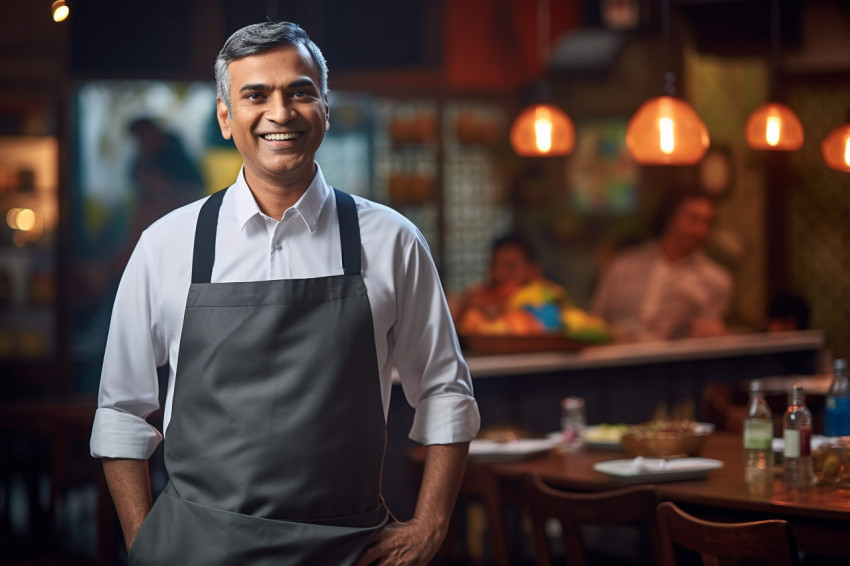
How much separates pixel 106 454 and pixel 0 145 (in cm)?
570

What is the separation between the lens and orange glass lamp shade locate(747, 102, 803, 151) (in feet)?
18.9

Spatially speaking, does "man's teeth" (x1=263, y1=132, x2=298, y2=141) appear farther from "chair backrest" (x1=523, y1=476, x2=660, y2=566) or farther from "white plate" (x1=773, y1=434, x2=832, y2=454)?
"white plate" (x1=773, y1=434, x2=832, y2=454)

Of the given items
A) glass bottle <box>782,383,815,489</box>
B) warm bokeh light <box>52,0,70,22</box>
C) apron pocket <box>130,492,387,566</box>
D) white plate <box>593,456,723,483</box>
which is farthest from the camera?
white plate <box>593,456,723,483</box>

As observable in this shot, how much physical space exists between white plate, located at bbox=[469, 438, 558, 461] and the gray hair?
1920mm

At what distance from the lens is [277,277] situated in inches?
84.6

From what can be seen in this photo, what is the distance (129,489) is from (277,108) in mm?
758

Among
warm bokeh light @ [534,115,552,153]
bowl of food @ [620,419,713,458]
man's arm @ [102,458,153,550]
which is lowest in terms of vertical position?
bowl of food @ [620,419,713,458]

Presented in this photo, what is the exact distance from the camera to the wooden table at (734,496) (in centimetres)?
292

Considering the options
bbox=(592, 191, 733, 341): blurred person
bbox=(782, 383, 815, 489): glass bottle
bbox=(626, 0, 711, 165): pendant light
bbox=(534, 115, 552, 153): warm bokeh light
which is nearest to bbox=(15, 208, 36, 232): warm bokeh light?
bbox=(534, 115, 552, 153): warm bokeh light

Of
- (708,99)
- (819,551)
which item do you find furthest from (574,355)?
(708,99)

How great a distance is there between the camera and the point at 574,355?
5895 mm

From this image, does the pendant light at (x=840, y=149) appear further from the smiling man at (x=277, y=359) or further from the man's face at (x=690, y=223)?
the smiling man at (x=277, y=359)

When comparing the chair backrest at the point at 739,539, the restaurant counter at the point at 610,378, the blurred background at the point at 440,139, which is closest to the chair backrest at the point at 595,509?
the chair backrest at the point at 739,539

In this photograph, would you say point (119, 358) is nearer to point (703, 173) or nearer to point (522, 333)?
point (522, 333)
